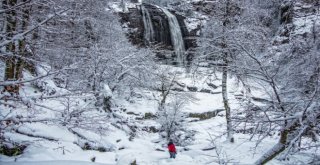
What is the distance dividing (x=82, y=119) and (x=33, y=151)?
409 cm

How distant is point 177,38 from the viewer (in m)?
30.6

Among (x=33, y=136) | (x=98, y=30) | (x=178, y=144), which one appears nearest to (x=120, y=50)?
(x=98, y=30)

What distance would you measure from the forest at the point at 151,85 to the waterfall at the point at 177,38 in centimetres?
13

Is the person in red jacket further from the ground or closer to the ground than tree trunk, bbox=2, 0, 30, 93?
closer to the ground

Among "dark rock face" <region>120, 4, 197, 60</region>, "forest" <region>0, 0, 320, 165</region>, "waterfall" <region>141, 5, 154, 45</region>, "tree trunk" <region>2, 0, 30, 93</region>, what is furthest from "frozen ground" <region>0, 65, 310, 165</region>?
Answer: "waterfall" <region>141, 5, 154, 45</region>

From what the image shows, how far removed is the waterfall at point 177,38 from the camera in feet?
99.1

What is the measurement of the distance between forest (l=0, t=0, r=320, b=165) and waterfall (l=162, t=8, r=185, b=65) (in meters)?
0.13

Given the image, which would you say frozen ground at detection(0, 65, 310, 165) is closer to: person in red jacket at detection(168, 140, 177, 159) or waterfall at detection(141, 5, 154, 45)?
person in red jacket at detection(168, 140, 177, 159)

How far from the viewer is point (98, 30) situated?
1981cm

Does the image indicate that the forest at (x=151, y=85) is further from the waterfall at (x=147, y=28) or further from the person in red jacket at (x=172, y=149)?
the person in red jacket at (x=172, y=149)

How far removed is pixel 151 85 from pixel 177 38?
33.3 ft

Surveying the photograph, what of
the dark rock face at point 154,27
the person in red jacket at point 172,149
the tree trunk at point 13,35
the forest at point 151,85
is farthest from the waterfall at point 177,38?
the tree trunk at point 13,35

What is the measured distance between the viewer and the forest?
432 centimetres

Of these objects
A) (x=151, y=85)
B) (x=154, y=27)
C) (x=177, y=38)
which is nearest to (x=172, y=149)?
(x=151, y=85)
